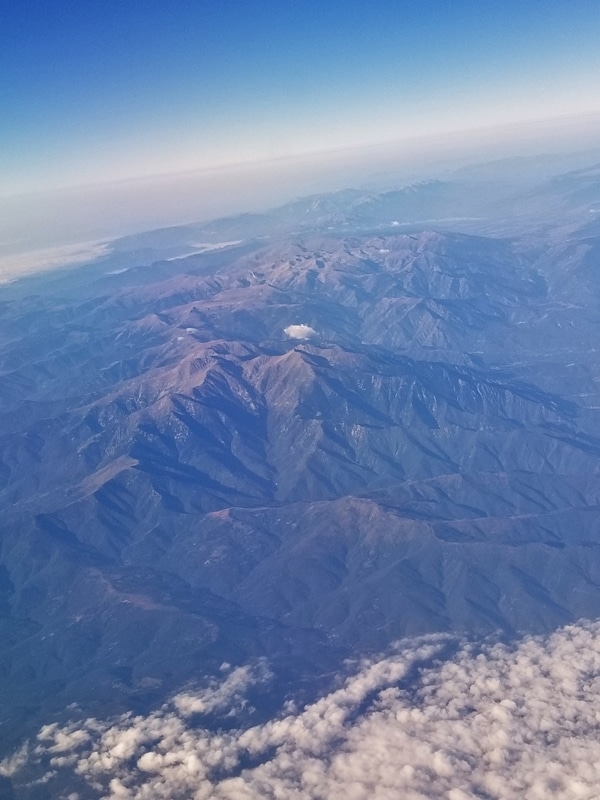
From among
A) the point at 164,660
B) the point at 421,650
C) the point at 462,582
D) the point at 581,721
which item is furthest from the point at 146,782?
the point at 462,582

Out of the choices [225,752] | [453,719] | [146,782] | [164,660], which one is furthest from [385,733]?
[164,660]

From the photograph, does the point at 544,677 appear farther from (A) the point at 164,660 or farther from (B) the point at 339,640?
(A) the point at 164,660

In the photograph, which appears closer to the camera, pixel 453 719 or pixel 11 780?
pixel 453 719

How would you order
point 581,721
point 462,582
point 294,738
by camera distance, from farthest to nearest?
point 462,582 < point 294,738 < point 581,721

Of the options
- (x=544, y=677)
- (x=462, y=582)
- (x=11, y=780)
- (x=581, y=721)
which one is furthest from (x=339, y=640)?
(x=11, y=780)

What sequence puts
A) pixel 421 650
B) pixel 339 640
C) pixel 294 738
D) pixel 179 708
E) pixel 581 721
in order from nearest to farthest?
pixel 581 721, pixel 294 738, pixel 179 708, pixel 421 650, pixel 339 640

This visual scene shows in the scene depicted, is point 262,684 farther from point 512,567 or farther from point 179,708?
point 512,567

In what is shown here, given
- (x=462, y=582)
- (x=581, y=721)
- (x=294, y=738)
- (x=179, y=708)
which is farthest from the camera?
(x=462, y=582)

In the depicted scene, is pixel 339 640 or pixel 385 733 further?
pixel 339 640

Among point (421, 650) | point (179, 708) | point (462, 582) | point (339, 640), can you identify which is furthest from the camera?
point (462, 582)
